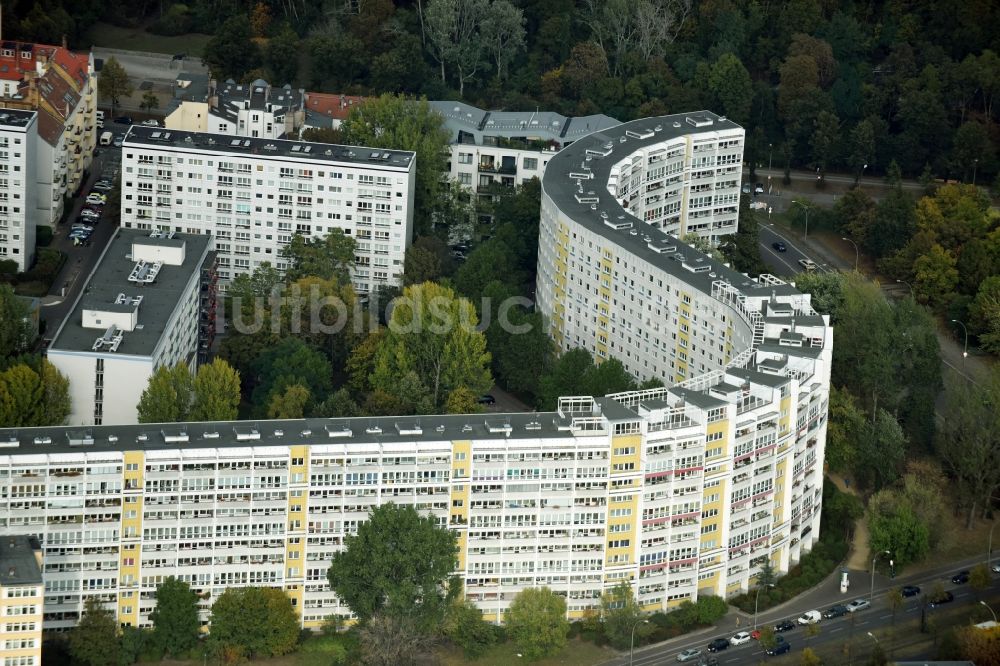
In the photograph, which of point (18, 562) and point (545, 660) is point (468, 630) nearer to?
point (545, 660)

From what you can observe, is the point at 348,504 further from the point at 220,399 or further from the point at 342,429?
the point at 220,399

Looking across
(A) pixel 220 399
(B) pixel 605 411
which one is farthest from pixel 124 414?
(B) pixel 605 411

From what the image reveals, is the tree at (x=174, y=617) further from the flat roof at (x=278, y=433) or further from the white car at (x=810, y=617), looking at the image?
the white car at (x=810, y=617)

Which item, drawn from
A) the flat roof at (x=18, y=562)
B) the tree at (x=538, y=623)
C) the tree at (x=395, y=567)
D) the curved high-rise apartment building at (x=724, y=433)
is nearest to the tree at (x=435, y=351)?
the curved high-rise apartment building at (x=724, y=433)

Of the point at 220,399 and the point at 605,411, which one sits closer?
the point at 605,411

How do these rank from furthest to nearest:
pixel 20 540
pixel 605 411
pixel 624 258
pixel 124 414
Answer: pixel 624 258 < pixel 124 414 < pixel 605 411 < pixel 20 540

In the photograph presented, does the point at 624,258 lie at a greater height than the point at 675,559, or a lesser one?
greater

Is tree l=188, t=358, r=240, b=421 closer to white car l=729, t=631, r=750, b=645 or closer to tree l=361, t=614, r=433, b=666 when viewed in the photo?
tree l=361, t=614, r=433, b=666
